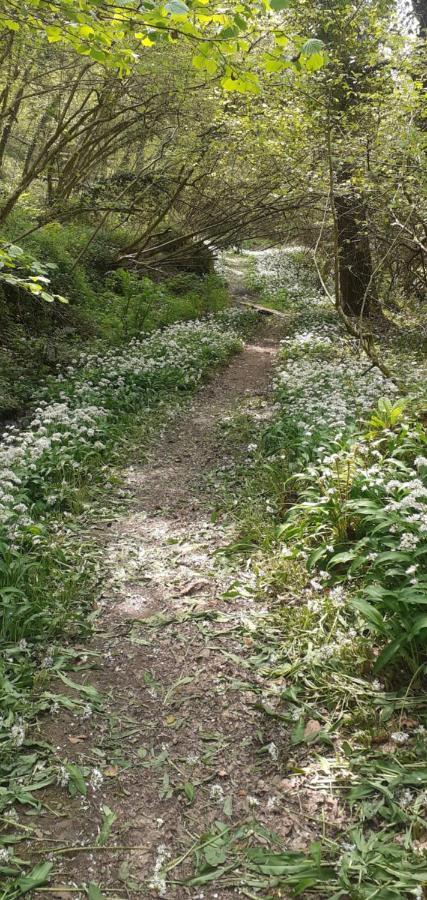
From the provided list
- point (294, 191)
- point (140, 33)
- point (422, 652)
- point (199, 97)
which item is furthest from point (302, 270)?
point (422, 652)

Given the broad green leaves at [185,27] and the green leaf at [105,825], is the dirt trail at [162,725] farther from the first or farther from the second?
the broad green leaves at [185,27]

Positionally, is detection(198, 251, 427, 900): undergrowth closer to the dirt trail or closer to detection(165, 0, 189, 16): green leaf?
the dirt trail

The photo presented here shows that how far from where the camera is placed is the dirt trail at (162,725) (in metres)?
2.86

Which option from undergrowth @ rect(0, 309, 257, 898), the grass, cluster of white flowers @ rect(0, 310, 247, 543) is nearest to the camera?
undergrowth @ rect(0, 309, 257, 898)

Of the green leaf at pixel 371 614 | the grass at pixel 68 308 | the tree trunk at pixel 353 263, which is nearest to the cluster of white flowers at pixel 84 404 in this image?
the grass at pixel 68 308

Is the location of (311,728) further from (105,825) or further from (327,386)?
(327,386)

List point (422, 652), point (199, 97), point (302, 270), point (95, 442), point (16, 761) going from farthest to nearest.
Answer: point (302, 270) → point (199, 97) → point (95, 442) → point (422, 652) → point (16, 761)

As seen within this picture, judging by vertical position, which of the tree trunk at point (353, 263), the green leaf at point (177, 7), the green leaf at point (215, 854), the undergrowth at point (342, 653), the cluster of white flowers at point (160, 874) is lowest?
the cluster of white flowers at point (160, 874)

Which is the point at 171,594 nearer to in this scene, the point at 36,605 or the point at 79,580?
the point at 79,580

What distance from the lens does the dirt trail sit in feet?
9.39

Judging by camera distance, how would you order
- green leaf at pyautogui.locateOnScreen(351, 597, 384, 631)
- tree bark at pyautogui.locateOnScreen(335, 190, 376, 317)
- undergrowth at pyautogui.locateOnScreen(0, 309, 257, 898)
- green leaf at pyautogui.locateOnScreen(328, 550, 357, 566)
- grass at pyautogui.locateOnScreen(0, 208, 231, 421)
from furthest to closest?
tree bark at pyautogui.locateOnScreen(335, 190, 376, 317), grass at pyautogui.locateOnScreen(0, 208, 231, 421), green leaf at pyautogui.locateOnScreen(328, 550, 357, 566), green leaf at pyautogui.locateOnScreen(351, 597, 384, 631), undergrowth at pyautogui.locateOnScreen(0, 309, 257, 898)

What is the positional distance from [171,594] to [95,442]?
3.15 m

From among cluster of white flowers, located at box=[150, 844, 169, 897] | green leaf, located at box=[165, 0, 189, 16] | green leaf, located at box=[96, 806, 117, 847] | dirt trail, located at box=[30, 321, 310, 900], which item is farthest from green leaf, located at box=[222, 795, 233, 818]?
green leaf, located at box=[165, 0, 189, 16]

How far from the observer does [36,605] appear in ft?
14.3
